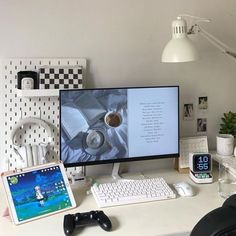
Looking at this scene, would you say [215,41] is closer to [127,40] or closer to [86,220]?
[127,40]

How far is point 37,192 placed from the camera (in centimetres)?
139

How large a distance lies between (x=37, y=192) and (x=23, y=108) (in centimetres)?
46

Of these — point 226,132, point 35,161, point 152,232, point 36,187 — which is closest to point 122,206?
point 152,232

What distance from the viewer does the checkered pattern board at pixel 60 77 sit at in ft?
5.37

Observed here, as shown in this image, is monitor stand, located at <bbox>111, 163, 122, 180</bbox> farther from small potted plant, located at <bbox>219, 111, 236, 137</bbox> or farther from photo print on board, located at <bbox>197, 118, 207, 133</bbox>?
small potted plant, located at <bbox>219, 111, 236, 137</bbox>

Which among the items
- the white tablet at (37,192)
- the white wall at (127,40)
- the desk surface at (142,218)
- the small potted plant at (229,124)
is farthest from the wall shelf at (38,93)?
the small potted plant at (229,124)

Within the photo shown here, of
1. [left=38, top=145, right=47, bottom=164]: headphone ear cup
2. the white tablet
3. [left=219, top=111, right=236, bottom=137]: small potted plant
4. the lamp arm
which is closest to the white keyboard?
the white tablet

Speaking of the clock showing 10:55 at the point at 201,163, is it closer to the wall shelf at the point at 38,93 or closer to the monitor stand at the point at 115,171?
the monitor stand at the point at 115,171

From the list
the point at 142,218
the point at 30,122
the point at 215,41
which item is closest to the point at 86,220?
the point at 142,218

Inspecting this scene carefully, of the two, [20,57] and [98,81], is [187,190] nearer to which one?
[98,81]

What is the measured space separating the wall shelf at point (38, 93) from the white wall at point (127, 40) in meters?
0.20

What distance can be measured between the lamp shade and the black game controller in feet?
2.51

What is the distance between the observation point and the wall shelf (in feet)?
5.12

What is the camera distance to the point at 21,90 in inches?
61.8
